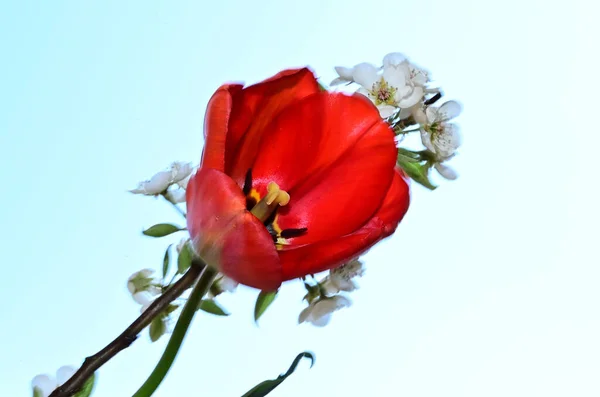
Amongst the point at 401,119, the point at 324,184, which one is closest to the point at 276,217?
the point at 324,184

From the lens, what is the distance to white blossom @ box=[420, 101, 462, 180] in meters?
0.43

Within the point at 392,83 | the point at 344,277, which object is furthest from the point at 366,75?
the point at 344,277

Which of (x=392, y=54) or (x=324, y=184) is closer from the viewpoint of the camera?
(x=324, y=184)

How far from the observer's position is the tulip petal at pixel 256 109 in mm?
285

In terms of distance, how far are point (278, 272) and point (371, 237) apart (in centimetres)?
4

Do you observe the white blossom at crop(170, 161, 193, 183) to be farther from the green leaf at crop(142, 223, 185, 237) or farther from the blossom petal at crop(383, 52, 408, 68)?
the blossom petal at crop(383, 52, 408, 68)

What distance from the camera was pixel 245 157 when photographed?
300 mm

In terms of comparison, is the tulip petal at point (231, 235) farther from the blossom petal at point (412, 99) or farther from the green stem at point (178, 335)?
the blossom petal at point (412, 99)

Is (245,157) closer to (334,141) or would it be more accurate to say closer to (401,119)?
(334,141)

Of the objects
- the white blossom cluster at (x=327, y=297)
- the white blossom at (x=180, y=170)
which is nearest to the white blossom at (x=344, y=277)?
the white blossom cluster at (x=327, y=297)

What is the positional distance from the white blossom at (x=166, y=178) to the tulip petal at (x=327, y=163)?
0.40 ft

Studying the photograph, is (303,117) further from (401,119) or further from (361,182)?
(401,119)

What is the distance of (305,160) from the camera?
0.31m

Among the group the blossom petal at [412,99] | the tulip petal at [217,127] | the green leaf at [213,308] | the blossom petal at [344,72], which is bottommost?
the green leaf at [213,308]
